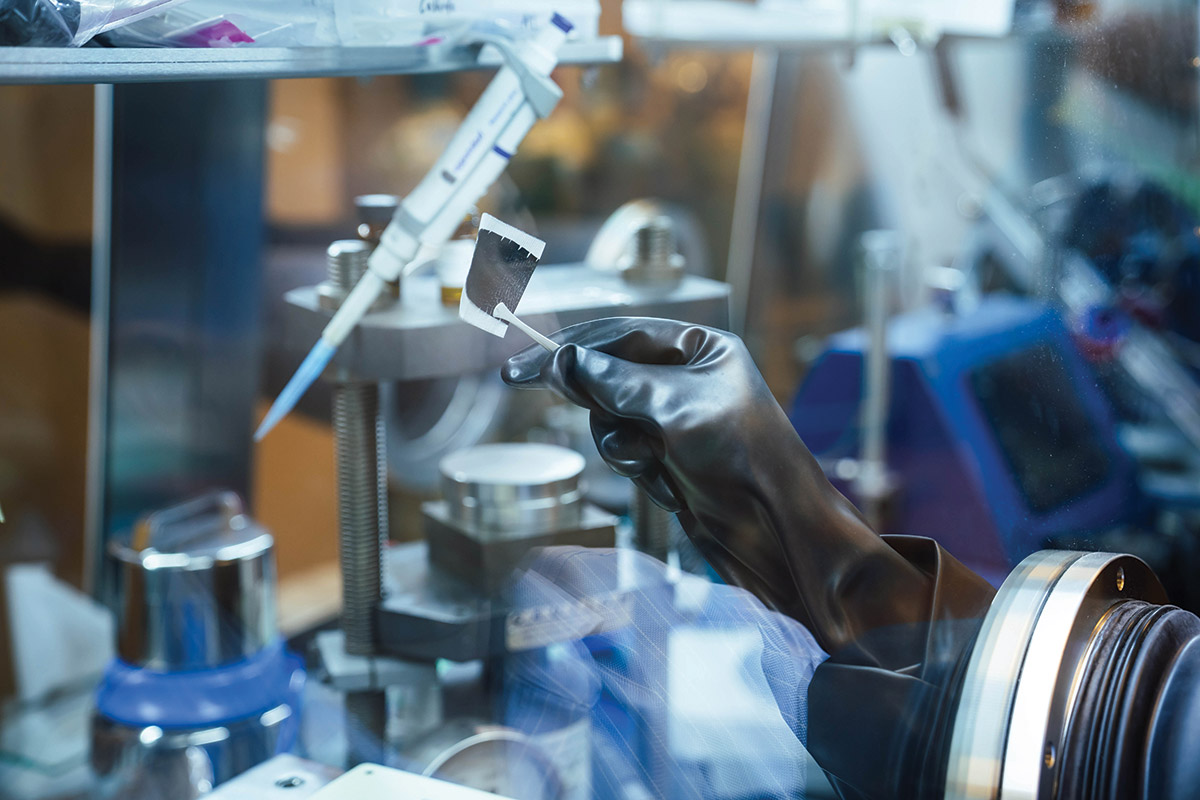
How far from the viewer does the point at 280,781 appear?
22.0 inches

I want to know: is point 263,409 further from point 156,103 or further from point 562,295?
point 562,295

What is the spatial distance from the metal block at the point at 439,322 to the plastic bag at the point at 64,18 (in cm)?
19

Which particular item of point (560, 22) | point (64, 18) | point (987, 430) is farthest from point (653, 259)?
point (987, 430)

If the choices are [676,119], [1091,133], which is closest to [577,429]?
[1091,133]

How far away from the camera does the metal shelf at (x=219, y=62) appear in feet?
1.53

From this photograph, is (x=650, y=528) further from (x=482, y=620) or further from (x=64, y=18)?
(x=64, y=18)

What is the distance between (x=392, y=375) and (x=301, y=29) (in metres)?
0.20

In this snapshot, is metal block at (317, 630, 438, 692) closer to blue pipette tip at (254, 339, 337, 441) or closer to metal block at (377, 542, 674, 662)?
metal block at (377, 542, 674, 662)

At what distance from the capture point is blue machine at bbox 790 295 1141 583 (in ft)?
2.51

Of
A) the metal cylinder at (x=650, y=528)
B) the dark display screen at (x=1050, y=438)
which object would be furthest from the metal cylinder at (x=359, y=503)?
the dark display screen at (x=1050, y=438)

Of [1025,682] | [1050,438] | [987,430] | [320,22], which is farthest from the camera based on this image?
[987,430]

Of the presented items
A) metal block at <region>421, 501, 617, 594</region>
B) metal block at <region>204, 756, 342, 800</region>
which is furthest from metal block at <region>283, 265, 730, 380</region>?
metal block at <region>204, 756, 342, 800</region>

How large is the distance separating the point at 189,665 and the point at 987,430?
3.49 ft

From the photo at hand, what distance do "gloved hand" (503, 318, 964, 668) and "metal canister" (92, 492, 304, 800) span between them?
1.01 feet
